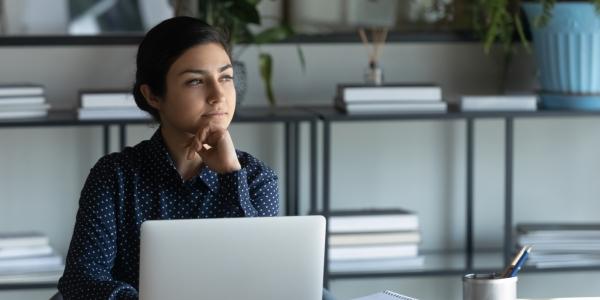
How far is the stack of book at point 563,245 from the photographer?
11.5 feet

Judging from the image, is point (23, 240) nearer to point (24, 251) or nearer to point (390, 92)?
point (24, 251)

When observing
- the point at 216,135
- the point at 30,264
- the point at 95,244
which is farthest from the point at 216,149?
the point at 30,264

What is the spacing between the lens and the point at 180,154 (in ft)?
7.41

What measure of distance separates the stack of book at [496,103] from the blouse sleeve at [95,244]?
59.7 inches

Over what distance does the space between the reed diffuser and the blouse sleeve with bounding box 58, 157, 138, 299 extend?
141cm

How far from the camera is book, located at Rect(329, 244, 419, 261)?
11.3 feet

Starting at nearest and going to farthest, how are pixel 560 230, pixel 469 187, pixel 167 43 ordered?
1. pixel 167 43
2. pixel 560 230
3. pixel 469 187

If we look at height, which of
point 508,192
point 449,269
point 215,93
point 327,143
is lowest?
point 449,269

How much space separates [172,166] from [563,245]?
1.73 meters

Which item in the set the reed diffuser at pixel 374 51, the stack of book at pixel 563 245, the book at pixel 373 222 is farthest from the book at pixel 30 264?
the stack of book at pixel 563 245

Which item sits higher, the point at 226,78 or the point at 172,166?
the point at 226,78

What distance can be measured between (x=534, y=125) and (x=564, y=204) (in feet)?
0.99

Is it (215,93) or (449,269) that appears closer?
(215,93)

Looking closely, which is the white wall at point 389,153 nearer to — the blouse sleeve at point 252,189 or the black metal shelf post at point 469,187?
the black metal shelf post at point 469,187
